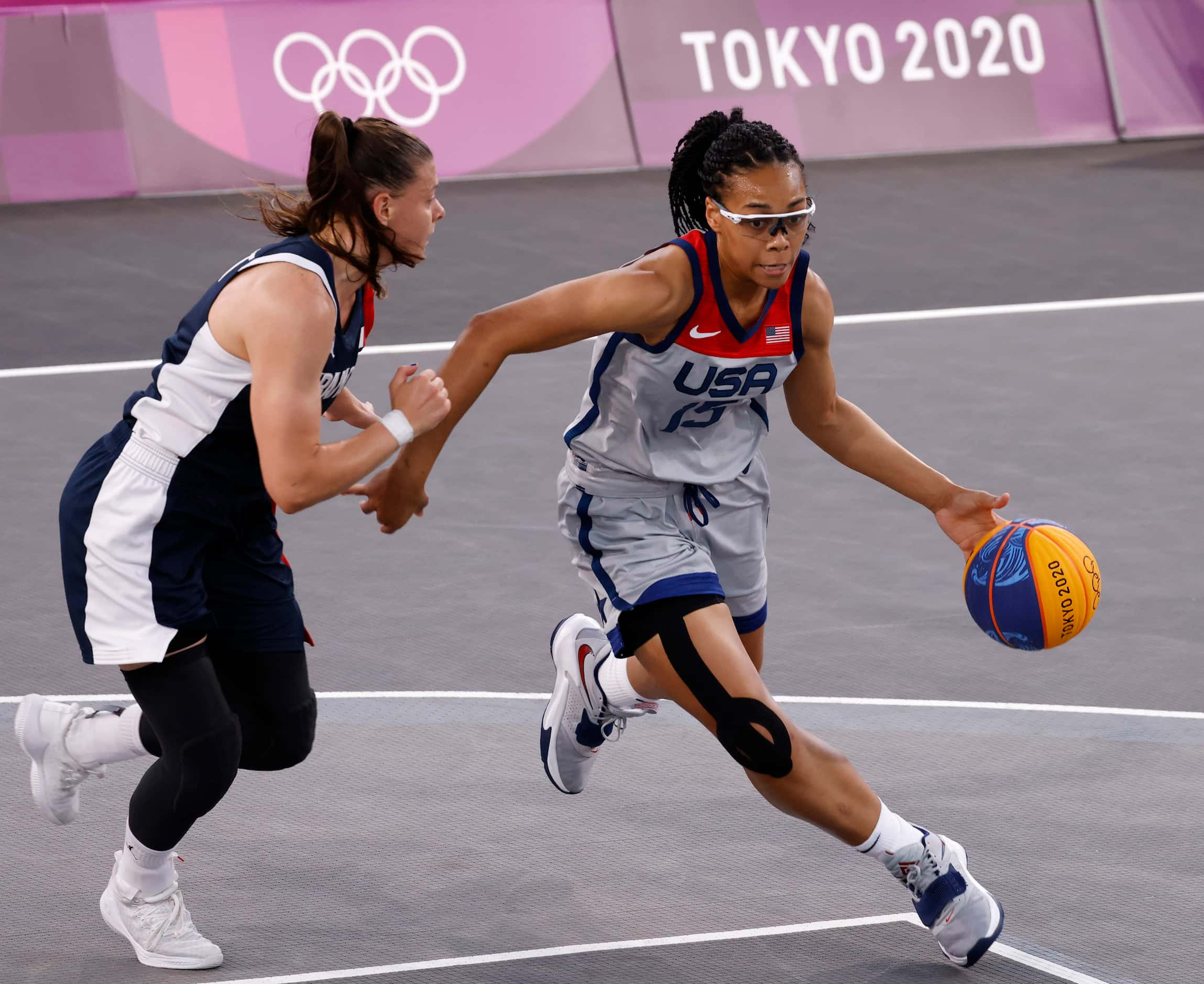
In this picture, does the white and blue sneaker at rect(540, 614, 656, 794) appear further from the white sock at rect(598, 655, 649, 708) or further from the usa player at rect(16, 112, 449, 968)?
the usa player at rect(16, 112, 449, 968)

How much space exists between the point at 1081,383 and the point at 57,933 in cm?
664

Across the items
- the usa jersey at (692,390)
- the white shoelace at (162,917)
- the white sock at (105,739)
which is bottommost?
the white shoelace at (162,917)

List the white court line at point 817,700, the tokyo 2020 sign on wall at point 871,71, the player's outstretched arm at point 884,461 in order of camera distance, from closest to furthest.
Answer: the player's outstretched arm at point 884,461
the white court line at point 817,700
the tokyo 2020 sign on wall at point 871,71

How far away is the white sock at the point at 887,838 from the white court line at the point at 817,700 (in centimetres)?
172

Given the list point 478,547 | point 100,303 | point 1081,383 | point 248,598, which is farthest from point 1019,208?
point 248,598

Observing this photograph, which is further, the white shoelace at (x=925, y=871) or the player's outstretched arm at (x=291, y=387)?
the white shoelace at (x=925, y=871)

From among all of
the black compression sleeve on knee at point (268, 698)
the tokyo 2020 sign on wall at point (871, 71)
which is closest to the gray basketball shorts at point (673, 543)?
the black compression sleeve on knee at point (268, 698)

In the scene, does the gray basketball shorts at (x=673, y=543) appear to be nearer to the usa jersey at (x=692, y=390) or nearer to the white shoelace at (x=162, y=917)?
the usa jersey at (x=692, y=390)

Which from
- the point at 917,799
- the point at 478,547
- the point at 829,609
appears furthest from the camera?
the point at 478,547

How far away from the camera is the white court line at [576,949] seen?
177 inches

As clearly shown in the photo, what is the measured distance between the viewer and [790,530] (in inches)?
311

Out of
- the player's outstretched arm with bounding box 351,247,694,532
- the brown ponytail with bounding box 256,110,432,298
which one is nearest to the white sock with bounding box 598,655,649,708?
the player's outstretched arm with bounding box 351,247,694,532

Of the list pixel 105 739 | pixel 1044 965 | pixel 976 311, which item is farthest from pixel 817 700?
pixel 976 311

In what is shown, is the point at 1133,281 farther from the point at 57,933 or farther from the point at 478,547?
the point at 57,933
